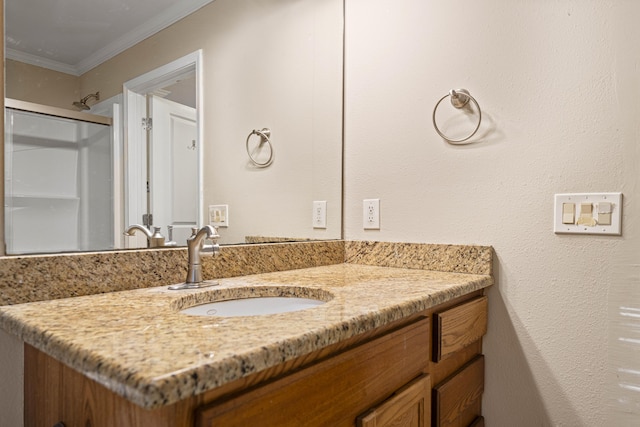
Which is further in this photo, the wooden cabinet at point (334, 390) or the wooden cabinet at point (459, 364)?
the wooden cabinet at point (459, 364)

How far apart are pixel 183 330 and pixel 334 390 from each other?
0.27 meters

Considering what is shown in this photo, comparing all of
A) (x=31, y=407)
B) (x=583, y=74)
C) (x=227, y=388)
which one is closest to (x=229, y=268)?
(x=31, y=407)

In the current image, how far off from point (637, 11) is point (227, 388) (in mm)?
1315

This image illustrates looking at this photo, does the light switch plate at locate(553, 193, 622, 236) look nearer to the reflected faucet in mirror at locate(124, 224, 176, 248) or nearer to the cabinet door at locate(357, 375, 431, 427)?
the cabinet door at locate(357, 375, 431, 427)

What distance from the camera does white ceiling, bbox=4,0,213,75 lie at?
2.87 ft

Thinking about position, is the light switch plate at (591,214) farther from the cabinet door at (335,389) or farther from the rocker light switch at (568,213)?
the cabinet door at (335,389)

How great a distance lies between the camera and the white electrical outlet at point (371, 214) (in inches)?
61.3

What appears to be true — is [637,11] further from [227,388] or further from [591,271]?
[227,388]

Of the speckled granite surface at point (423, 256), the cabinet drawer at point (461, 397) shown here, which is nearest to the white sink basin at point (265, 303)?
the cabinet drawer at point (461, 397)

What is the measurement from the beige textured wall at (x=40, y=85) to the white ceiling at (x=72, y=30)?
0.6 inches

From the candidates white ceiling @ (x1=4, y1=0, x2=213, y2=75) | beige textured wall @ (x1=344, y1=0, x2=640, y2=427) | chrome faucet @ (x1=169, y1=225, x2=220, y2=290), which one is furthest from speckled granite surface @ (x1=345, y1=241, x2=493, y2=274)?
white ceiling @ (x1=4, y1=0, x2=213, y2=75)

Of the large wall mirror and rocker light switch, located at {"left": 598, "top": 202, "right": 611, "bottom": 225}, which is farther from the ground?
the large wall mirror

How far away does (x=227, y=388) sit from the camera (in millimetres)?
541

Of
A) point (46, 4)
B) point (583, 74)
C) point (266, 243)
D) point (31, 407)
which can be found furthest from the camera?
point (266, 243)
